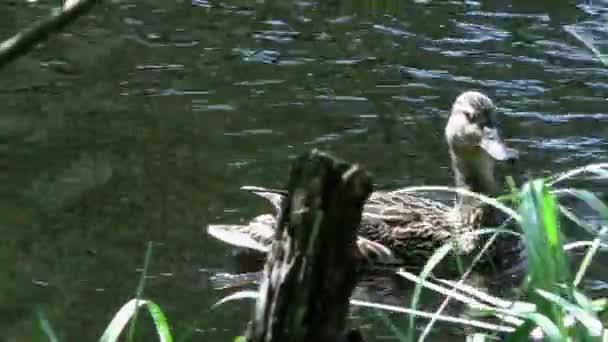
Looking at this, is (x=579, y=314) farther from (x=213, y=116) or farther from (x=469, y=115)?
(x=213, y=116)

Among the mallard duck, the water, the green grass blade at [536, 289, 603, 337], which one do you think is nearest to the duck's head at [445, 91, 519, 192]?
the mallard duck

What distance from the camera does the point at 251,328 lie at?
341 centimetres

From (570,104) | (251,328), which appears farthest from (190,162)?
(251,328)

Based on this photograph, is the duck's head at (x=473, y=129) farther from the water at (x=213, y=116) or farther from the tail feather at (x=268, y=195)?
the tail feather at (x=268, y=195)

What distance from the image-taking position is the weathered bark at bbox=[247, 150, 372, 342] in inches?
127

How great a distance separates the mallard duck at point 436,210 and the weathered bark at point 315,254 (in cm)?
391

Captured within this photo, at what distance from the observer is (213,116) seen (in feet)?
28.6

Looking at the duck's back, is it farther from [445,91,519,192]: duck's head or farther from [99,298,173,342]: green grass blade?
[99,298,173,342]: green grass blade

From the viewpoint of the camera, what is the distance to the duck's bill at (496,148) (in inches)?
298

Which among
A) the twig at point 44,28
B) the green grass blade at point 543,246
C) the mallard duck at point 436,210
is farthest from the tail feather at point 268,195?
the twig at point 44,28

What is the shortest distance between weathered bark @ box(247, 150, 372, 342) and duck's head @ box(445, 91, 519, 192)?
15.0ft

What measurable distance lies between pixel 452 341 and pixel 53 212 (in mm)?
2357

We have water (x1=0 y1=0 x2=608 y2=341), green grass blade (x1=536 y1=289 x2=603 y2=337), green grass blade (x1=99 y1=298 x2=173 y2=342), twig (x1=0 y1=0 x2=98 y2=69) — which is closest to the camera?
twig (x1=0 y1=0 x2=98 y2=69)

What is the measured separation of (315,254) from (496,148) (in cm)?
456
